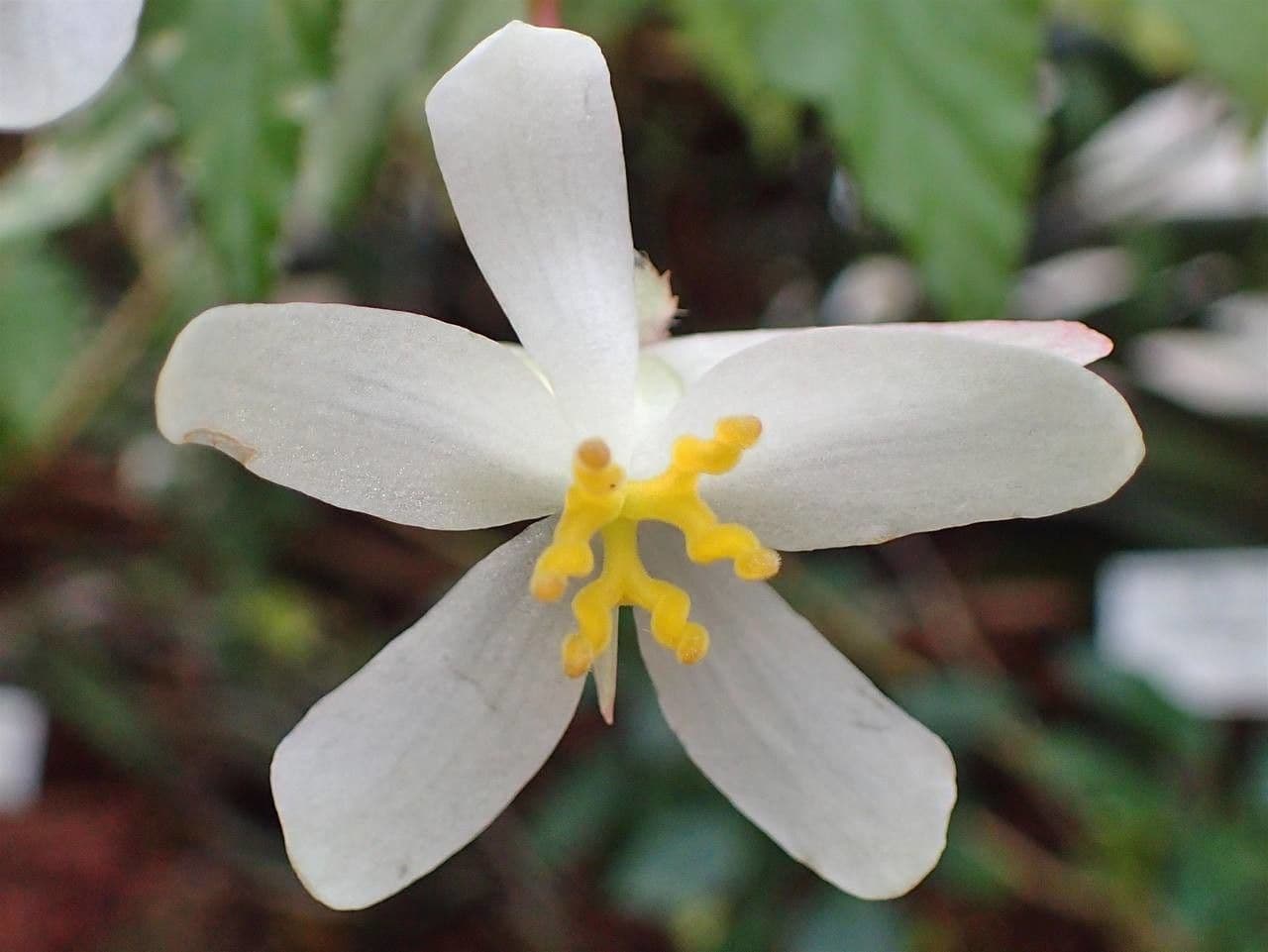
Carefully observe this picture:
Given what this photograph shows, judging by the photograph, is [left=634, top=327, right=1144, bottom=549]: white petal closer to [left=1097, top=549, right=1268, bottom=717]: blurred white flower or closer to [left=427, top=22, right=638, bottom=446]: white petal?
[left=427, top=22, right=638, bottom=446]: white petal

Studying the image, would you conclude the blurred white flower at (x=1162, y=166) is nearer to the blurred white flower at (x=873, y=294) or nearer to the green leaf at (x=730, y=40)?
the blurred white flower at (x=873, y=294)

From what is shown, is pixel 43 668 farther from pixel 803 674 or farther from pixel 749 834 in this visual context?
pixel 803 674

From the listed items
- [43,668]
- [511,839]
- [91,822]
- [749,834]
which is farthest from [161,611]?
[749,834]

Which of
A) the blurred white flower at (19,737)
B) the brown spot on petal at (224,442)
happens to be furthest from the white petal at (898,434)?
the blurred white flower at (19,737)

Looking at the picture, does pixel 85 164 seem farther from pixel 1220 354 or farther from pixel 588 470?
pixel 1220 354

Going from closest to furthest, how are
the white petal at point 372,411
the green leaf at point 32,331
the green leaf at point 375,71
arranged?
the white petal at point 372,411, the green leaf at point 375,71, the green leaf at point 32,331
